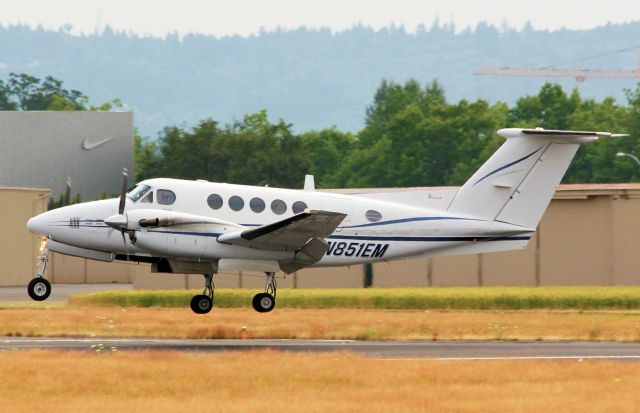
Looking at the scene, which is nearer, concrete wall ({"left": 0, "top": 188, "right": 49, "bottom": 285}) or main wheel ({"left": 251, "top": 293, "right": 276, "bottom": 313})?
main wheel ({"left": 251, "top": 293, "right": 276, "bottom": 313})

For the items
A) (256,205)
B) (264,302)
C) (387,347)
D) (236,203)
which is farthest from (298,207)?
(387,347)

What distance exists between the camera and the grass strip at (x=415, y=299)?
1610 inches

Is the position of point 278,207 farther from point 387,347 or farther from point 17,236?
point 17,236

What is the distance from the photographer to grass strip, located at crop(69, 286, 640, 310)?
134 ft

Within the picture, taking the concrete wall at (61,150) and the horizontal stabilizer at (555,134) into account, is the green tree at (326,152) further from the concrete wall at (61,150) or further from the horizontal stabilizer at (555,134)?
the horizontal stabilizer at (555,134)

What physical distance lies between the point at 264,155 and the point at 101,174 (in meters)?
12.3

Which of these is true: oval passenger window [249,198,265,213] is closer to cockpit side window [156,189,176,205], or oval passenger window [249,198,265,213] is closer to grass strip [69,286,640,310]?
cockpit side window [156,189,176,205]

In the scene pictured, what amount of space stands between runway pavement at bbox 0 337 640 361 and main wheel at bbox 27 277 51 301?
1040 millimetres

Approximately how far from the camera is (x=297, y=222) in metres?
28.8

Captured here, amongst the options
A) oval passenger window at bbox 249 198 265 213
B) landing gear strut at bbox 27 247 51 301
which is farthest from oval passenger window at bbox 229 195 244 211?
landing gear strut at bbox 27 247 51 301

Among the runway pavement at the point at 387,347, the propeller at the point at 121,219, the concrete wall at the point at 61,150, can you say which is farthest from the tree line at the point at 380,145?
the runway pavement at the point at 387,347

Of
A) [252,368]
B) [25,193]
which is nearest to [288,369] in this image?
[252,368]

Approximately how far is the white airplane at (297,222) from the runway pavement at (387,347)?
6.00 feet

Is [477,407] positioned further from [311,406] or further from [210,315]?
[210,315]
